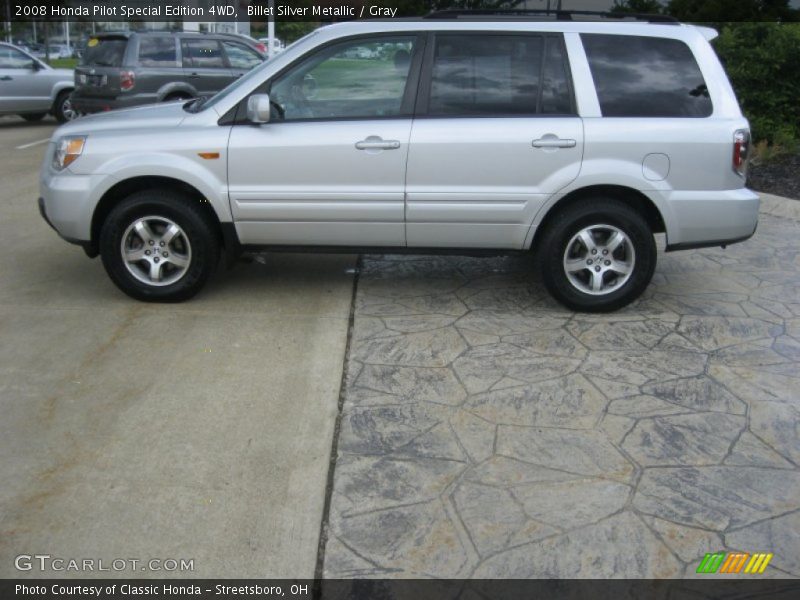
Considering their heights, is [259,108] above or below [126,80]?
below

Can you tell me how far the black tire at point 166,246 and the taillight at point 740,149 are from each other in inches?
135

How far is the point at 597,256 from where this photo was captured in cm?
596

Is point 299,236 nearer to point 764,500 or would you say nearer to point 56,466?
point 56,466

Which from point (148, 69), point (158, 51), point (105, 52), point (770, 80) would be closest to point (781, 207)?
point (770, 80)

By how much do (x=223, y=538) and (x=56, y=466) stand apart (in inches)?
39.1

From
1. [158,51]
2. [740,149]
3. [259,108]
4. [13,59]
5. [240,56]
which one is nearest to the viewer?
[259,108]

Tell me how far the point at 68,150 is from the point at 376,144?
204cm

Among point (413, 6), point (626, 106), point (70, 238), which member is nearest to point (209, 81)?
point (413, 6)

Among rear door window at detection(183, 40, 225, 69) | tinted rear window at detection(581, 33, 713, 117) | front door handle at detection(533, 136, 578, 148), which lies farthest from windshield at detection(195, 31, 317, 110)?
rear door window at detection(183, 40, 225, 69)

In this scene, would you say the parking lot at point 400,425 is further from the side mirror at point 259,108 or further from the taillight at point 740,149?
the side mirror at point 259,108

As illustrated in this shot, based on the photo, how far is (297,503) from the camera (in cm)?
375

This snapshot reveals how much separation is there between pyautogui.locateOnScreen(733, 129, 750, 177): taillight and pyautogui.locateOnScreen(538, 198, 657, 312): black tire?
678mm

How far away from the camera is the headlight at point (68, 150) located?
5910 mm

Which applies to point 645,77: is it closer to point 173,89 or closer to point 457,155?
point 457,155
